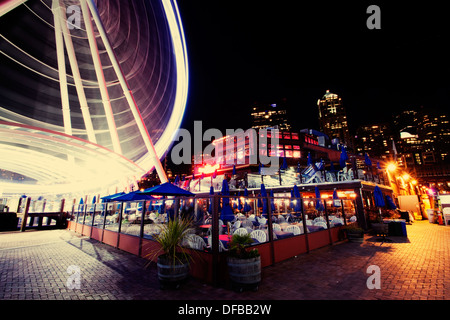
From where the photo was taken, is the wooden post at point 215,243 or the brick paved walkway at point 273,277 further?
the wooden post at point 215,243

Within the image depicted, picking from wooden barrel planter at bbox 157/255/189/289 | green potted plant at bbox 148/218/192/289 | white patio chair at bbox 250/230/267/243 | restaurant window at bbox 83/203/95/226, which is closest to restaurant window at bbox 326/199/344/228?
white patio chair at bbox 250/230/267/243

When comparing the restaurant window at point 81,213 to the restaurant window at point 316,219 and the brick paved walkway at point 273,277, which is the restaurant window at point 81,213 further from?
the restaurant window at point 316,219

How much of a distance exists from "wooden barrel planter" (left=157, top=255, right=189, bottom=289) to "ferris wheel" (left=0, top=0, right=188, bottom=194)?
11567mm

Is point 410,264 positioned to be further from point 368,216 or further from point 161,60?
point 161,60

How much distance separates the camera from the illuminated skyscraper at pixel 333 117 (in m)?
144

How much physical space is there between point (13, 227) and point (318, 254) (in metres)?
23.6

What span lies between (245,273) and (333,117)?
169m

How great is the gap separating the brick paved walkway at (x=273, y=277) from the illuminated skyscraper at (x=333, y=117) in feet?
503

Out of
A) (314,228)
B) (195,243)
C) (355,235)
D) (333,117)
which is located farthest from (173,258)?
(333,117)

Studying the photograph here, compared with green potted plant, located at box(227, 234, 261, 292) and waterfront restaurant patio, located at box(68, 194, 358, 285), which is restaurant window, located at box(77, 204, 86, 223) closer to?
waterfront restaurant patio, located at box(68, 194, 358, 285)

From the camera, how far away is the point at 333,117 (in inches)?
5846

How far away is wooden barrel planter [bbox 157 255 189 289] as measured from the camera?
4.48 meters

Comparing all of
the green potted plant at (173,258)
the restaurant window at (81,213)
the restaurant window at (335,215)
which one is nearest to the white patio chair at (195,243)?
the green potted plant at (173,258)
